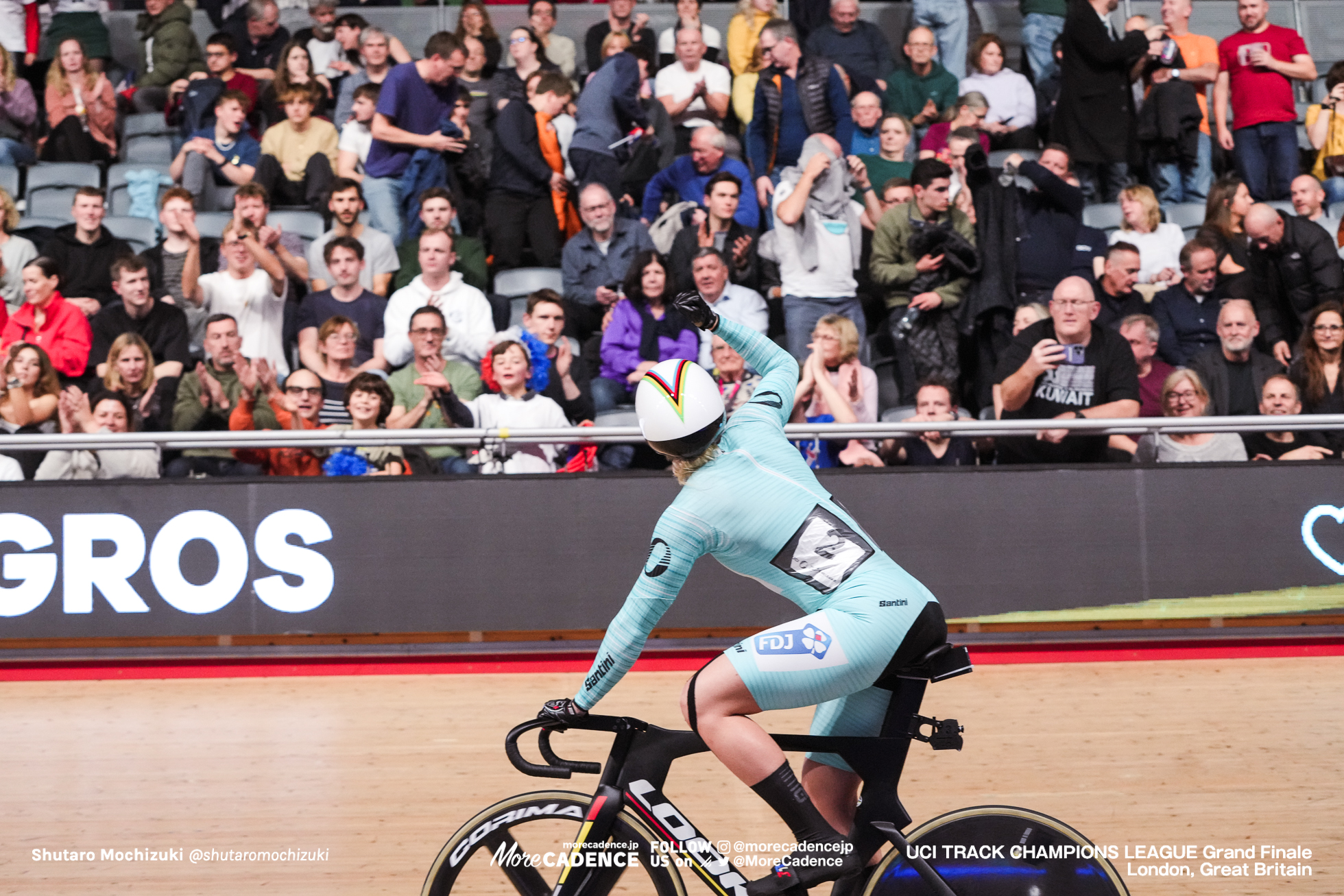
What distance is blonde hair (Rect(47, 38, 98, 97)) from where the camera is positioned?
33.4 feet

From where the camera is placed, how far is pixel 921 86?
10.3 m

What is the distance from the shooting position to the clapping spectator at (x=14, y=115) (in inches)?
403

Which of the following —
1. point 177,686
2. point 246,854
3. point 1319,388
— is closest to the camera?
point 246,854

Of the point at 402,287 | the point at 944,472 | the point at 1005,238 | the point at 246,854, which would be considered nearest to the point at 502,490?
the point at 402,287

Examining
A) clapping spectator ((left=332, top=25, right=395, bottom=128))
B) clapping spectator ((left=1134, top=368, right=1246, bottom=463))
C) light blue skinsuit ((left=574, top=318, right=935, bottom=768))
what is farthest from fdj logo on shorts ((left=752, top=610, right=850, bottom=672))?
clapping spectator ((left=332, top=25, right=395, bottom=128))

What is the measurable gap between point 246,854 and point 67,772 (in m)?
1.53

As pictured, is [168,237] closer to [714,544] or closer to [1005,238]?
[1005,238]

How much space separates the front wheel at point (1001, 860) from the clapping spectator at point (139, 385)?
5947mm

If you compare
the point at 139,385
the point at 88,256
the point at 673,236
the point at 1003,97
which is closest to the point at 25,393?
the point at 139,385

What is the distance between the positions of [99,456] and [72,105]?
423 centimetres

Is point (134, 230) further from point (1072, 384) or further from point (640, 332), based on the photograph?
point (1072, 384)

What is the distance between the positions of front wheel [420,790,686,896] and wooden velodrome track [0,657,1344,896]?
0.46 feet

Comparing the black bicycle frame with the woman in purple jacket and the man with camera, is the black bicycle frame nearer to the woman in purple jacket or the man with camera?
the woman in purple jacket

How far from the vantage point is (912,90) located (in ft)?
33.7
